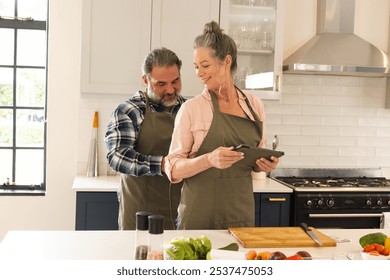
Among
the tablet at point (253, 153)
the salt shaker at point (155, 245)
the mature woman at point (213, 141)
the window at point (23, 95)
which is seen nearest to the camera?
the salt shaker at point (155, 245)

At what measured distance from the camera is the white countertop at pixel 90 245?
2139 mm

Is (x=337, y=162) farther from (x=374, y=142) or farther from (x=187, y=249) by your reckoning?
(x=187, y=249)

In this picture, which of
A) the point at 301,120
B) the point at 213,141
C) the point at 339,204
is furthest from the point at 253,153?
the point at 301,120

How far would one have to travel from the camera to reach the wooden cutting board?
2.38 m

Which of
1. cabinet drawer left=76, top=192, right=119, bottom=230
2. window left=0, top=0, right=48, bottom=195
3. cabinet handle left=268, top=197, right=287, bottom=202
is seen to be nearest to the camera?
cabinet drawer left=76, top=192, right=119, bottom=230

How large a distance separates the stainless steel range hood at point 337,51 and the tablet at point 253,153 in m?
1.97

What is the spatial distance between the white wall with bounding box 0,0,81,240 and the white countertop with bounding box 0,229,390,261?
6.90 ft

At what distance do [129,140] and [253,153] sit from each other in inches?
33.6

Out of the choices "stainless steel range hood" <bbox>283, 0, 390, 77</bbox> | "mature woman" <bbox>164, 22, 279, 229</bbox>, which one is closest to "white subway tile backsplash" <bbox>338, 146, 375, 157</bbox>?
"stainless steel range hood" <bbox>283, 0, 390, 77</bbox>

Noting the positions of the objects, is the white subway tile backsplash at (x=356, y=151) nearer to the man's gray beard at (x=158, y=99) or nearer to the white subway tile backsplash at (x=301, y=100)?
the white subway tile backsplash at (x=301, y=100)

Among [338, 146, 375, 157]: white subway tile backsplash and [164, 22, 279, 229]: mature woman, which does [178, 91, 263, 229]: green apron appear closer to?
[164, 22, 279, 229]: mature woman

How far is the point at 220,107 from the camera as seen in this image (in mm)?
2766

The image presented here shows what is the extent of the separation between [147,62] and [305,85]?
2151 mm

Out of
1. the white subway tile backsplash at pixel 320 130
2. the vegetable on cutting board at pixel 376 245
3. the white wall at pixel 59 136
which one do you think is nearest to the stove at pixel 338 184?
the white subway tile backsplash at pixel 320 130
